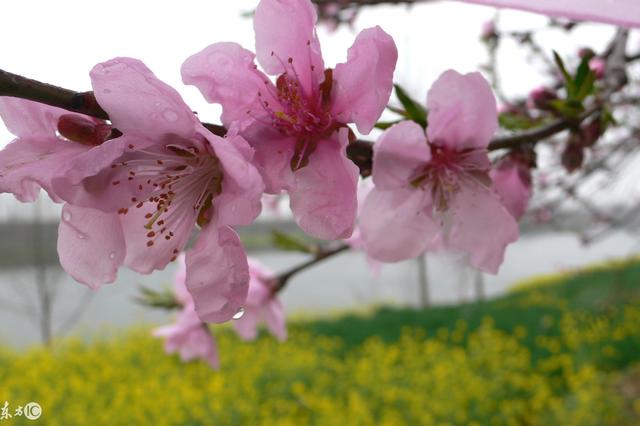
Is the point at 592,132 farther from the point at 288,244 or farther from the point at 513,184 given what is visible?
the point at 288,244

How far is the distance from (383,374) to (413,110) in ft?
9.90

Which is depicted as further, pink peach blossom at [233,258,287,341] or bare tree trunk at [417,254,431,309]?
bare tree trunk at [417,254,431,309]

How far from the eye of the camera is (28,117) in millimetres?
272

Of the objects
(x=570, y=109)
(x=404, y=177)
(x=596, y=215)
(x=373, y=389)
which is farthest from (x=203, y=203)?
(x=373, y=389)

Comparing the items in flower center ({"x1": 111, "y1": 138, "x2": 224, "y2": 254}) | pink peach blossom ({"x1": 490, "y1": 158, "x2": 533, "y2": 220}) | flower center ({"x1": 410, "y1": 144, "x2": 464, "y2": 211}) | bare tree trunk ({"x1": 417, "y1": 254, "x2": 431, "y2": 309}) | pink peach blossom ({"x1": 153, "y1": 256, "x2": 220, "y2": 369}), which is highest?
flower center ({"x1": 111, "y1": 138, "x2": 224, "y2": 254})

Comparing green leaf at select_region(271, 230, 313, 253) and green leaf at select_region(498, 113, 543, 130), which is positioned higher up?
green leaf at select_region(498, 113, 543, 130)

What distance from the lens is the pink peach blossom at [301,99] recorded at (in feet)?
0.87

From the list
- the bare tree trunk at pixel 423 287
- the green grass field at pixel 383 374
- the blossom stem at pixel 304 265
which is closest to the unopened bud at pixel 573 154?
the blossom stem at pixel 304 265

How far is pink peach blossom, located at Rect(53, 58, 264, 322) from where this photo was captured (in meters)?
0.24

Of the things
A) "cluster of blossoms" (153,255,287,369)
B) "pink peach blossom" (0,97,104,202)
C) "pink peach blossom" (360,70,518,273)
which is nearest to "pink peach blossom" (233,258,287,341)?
"cluster of blossoms" (153,255,287,369)

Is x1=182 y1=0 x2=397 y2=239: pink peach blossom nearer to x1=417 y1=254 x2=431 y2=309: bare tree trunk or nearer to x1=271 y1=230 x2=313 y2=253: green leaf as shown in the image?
x1=271 y1=230 x2=313 y2=253: green leaf

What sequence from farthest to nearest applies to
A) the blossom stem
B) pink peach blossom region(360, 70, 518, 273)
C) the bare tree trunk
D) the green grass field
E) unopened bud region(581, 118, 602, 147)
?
the bare tree trunk < the green grass field < the blossom stem < unopened bud region(581, 118, 602, 147) < pink peach blossom region(360, 70, 518, 273)

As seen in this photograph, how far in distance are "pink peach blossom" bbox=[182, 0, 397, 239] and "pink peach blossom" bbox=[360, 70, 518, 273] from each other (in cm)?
6

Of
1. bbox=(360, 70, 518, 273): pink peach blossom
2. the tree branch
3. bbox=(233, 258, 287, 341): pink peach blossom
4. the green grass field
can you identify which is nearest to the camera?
the tree branch
